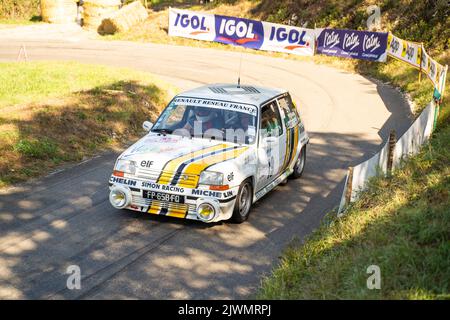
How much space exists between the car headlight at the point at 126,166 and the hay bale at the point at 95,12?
27.7m

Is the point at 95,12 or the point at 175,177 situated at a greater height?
the point at 175,177

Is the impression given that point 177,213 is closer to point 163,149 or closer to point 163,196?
point 163,196

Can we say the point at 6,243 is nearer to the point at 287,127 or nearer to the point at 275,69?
the point at 287,127

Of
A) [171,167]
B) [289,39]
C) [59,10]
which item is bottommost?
[59,10]

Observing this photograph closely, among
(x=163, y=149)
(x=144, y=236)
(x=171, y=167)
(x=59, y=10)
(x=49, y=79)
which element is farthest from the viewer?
(x=59, y=10)

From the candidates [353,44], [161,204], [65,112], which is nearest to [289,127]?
[161,204]

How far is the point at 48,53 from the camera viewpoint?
2827 centimetres

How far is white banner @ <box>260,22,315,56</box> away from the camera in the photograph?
94.2 ft

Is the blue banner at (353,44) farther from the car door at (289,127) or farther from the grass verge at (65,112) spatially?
the car door at (289,127)

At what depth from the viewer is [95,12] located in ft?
116

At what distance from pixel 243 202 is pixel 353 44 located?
754 inches

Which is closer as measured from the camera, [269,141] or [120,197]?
[120,197]

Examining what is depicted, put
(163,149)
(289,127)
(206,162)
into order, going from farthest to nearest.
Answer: (289,127) < (163,149) < (206,162)

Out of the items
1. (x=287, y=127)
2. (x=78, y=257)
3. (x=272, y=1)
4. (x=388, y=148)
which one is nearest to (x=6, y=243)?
(x=78, y=257)
